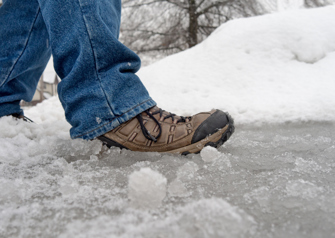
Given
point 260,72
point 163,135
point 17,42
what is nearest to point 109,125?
point 163,135

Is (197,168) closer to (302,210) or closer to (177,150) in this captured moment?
(177,150)

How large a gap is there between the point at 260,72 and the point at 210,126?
1.73m

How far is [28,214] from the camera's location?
54cm

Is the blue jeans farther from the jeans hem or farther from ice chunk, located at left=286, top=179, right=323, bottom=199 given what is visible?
ice chunk, located at left=286, top=179, right=323, bottom=199

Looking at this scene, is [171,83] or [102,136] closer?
[102,136]

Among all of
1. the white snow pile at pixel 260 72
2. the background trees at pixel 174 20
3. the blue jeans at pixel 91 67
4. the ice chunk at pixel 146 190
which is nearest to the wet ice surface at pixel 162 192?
the ice chunk at pixel 146 190

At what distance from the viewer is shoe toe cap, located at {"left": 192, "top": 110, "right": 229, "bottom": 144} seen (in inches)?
36.4

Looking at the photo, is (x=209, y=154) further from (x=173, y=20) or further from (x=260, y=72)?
(x=173, y=20)

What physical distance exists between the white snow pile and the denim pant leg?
1153 millimetres

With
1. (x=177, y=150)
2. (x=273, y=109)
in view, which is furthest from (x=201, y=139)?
(x=273, y=109)

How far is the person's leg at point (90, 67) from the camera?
86 centimetres

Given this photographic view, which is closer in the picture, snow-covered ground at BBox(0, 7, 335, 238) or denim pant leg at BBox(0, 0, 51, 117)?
snow-covered ground at BBox(0, 7, 335, 238)

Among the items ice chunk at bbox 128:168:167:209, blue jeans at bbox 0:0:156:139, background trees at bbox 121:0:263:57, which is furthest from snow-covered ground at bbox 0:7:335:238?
background trees at bbox 121:0:263:57

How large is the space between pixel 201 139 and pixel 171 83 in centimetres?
166
